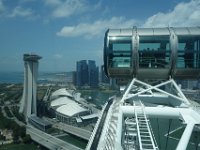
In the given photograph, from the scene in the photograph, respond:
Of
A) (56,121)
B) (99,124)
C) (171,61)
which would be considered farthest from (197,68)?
(56,121)

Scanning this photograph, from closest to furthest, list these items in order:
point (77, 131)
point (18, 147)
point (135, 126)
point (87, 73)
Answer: point (135, 126) → point (18, 147) → point (77, 131) → point (87, 73)

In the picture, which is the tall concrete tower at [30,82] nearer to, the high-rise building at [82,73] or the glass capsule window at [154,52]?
the high-rise building at [82,73]

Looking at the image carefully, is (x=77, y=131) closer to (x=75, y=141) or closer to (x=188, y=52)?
(x=75, y=141)

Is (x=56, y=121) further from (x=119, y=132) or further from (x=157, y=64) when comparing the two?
(x=119, y=132)

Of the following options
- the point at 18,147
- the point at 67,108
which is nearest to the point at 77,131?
the point at 18,147

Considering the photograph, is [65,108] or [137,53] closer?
[137,53]

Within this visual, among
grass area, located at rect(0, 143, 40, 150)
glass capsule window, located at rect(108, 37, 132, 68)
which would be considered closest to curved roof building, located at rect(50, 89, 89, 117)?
grass area, located at rect(0, 143, 40, 150)
